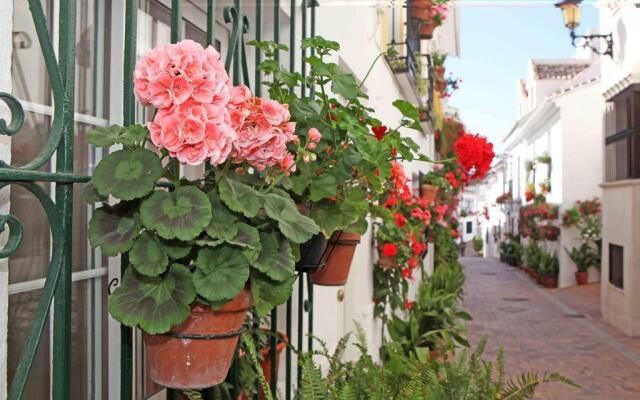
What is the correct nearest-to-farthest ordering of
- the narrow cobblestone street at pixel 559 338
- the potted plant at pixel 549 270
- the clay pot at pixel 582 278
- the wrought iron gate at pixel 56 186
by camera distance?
the wrought iron gate at pixel 56 186, the narrow cobblestone street at pixel 559 338, the clay pot at pixel 582 278, the potted plant at pixel 549 270

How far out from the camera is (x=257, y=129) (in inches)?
56.8

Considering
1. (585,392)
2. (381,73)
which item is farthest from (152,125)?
(585,392)

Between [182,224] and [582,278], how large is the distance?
19.2 m

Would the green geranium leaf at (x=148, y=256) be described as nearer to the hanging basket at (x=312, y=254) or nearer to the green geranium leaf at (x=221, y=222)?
the green geranium leaf at (x=221, y=222)

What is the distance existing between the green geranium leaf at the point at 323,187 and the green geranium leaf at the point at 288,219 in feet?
1.43

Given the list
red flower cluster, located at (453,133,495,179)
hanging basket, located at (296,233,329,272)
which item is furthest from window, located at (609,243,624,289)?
hanging basket, located at (296,233,329,272)

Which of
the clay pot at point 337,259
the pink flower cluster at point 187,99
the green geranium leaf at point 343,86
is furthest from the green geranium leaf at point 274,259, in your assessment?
the clay pot at point 337,259

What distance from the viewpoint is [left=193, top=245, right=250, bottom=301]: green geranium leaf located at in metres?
1.23

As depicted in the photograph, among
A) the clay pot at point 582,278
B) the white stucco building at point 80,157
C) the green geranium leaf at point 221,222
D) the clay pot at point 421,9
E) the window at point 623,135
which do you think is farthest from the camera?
the clay pot at point 582,278

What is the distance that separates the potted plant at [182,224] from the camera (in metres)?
1.20

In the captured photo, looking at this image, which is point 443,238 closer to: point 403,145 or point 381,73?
point 381,73

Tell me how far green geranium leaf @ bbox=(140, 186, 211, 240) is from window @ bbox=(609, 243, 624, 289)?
12.8 meters

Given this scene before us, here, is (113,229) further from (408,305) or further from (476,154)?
(408,305)

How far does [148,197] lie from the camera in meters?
1.24
